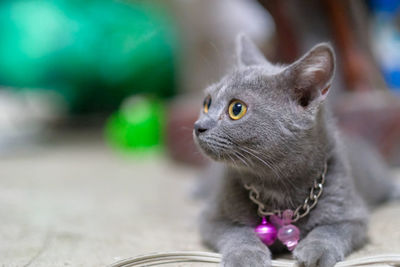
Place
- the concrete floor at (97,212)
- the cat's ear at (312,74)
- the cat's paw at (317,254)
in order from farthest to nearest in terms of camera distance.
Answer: the concrete floor at (97,212) < the cat's ear at (312,74) < the cat's paw at (317,254)

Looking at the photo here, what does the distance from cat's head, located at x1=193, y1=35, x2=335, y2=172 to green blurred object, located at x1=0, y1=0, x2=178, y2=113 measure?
2581 mm

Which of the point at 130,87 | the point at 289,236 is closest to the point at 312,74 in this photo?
the point at 289,236

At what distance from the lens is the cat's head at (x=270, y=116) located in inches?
49.6

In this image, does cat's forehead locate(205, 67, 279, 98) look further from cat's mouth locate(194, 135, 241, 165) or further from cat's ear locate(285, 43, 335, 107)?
cat's mouth locate(194, 135, 241, 165)

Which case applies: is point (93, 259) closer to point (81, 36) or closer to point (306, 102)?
point (306, 102)

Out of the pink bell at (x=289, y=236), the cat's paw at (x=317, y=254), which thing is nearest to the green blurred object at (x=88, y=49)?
the pink bell at (x=289, y=236)

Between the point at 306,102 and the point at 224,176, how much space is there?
0.41 metres

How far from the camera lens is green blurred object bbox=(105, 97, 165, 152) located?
133 inches

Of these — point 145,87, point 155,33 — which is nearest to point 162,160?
point 145,87

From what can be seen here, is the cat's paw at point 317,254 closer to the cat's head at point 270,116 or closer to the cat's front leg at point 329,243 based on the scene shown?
the cat's front leg at point 329,243

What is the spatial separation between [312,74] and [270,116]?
178 millimetres

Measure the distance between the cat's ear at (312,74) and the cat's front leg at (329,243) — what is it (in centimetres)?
39

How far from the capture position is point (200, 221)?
5.11 ft

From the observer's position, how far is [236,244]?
4.07 ft
